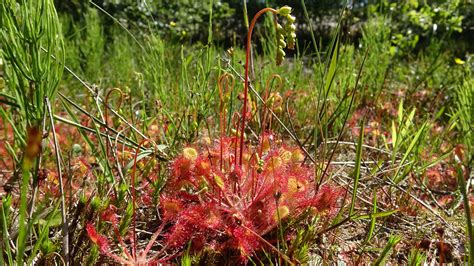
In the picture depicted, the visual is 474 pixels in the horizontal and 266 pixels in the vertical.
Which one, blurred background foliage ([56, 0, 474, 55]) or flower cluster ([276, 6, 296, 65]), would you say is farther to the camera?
blurred background foliage ([56, 0, 474, 55])

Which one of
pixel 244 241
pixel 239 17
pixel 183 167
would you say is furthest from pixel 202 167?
pixel 239 17

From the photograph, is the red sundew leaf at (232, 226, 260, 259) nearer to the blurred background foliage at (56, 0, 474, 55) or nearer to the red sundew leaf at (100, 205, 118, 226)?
the red sundew leaf at (100, 205, 118, 226)

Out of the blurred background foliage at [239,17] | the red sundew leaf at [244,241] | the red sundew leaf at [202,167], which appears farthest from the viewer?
the blurred background foliage at [239,17]

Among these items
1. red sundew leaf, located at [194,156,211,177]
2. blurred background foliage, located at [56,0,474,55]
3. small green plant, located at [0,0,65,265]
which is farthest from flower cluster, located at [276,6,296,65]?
blurred background foliage, located at [56,0,474,55]

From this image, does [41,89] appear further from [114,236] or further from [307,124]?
[307,124]

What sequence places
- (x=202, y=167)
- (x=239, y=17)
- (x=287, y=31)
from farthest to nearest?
1. (x=239, y=17)
2. (x=202, y=167)
3. (x=287, y=31)

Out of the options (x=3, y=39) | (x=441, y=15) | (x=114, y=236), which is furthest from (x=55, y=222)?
(x=441, y=15)

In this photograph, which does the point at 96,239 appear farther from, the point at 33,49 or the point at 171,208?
the point at 33,49

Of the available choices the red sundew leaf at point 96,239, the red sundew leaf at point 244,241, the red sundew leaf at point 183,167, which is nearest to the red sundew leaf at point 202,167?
the red sundew leaf at point 183,167

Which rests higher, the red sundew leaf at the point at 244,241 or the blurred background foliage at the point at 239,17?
the red sundew leaf at the point at 244,241

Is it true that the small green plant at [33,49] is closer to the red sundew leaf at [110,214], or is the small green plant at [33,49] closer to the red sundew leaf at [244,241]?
the red sundew leaf at [110,214]

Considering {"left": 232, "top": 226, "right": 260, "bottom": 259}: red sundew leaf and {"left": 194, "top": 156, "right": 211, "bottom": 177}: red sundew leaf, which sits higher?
{"left": 194, "top": 156, "right": 211, "bottom": 177}: red sundew leaf
